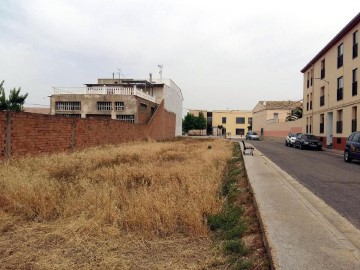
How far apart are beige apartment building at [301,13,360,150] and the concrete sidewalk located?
2040 centimetres

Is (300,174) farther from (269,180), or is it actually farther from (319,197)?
(319,197)

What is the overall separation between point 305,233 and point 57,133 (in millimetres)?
13499

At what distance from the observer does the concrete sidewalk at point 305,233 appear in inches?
143

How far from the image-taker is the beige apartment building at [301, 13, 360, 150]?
2531 centimetres

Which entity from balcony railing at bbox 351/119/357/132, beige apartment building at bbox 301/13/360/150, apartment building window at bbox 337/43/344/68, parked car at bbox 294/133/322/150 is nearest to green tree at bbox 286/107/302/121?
beige apartment building at bbox 301/13/360/150

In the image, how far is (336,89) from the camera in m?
29.0

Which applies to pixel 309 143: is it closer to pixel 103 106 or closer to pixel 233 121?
pixel 103 106

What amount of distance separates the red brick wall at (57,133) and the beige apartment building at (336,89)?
57.7ft

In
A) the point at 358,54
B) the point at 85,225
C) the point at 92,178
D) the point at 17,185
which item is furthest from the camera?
the point at 358,54

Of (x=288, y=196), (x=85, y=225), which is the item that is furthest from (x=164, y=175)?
(x=85, y=225)

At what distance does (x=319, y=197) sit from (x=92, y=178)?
594 cm

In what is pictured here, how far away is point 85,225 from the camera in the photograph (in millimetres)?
5078

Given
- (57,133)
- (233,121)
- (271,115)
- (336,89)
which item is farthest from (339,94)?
(233,121)

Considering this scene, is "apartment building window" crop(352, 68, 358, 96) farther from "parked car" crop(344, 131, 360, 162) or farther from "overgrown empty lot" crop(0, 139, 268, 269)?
"overgrown empty lot" crop(0, 139, 268, 269)
